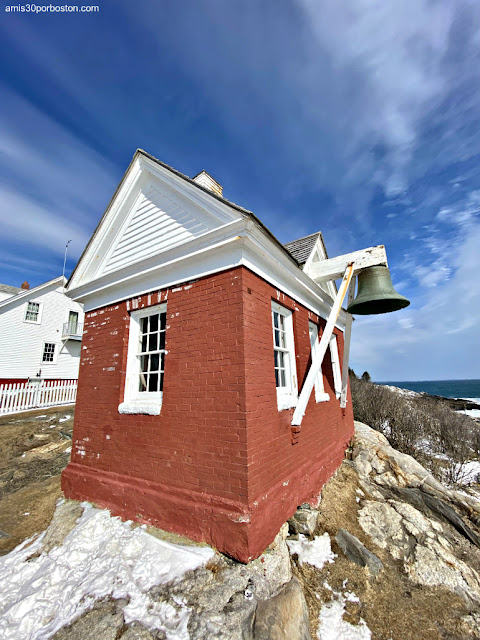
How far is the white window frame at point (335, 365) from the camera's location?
25.6ft

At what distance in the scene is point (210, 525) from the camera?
3576 millimetres

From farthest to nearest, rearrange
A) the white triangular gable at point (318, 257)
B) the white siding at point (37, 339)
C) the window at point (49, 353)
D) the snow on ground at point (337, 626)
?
the window at point (49, 353)
the white siding at point (37, 339)
the white triangular gable at point (318, 257)
the snow on ground at point (337, 626)

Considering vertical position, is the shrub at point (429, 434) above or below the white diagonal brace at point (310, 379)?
below

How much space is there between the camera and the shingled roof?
21.1ft

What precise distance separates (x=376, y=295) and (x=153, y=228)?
4.24 metres

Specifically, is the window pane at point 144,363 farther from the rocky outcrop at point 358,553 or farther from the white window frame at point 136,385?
the rocky outcrop at point 358,553

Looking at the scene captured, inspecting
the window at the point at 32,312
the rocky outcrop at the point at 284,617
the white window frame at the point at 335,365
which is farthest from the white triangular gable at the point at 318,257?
the window at the point at 32,312

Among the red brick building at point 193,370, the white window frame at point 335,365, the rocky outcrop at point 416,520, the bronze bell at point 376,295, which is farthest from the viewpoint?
the white window frame at point 335,365

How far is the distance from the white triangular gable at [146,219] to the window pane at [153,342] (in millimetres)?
Result: 1336

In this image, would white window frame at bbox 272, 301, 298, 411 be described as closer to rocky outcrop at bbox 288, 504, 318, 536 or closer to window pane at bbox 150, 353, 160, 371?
rocky outcrop at bbox 288, 504, 318, 536

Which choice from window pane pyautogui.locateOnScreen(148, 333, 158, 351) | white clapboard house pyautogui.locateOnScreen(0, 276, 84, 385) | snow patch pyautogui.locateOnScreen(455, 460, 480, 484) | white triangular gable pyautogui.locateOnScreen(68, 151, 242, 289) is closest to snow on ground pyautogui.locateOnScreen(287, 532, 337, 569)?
window pane pyautogui.locateOnScreen(148, 333, 158, 351)

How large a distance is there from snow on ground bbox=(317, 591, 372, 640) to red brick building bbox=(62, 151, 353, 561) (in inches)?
35.1

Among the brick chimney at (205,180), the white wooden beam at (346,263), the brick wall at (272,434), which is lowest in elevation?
the brick wall at (272,434)

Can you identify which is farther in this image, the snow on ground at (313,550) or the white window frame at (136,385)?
the white window frame at (136,385)
